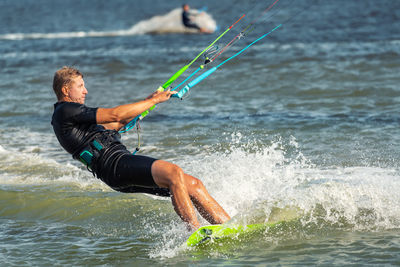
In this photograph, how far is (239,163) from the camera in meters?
7.07

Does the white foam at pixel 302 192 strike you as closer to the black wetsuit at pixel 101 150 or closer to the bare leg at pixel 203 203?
the bare leg at pixel 203 203

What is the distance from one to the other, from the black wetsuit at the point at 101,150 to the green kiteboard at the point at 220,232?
1.78ft

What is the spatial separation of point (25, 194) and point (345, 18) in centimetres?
3227

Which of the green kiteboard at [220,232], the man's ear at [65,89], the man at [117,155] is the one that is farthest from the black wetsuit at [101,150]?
the green kiteboard at [220,232]

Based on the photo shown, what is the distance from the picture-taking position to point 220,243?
18.3ft

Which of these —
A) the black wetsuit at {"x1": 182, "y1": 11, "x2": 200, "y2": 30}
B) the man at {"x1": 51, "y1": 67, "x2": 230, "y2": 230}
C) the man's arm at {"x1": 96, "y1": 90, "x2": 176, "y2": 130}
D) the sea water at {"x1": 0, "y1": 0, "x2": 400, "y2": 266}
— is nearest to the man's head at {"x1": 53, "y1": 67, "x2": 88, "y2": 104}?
the man at {"x1": 51, "y1": 67, "x2": 230, "y2": 230}

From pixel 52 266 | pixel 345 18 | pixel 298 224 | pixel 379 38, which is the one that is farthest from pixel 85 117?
pixel 345 18

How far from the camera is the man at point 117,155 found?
5426 mm

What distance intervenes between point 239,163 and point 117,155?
190cm

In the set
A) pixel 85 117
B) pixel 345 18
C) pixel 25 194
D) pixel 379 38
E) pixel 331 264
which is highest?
pixel 345 18

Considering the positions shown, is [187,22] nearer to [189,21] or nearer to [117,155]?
[189,21]

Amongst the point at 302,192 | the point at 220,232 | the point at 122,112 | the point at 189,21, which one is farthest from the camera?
the point at 189,21

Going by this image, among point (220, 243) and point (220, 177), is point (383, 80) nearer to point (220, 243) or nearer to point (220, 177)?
point (220, 177)

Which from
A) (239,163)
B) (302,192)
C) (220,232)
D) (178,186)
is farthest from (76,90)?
(302,192)
